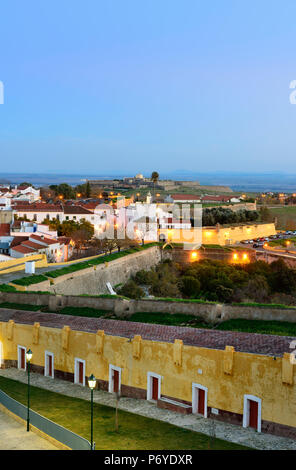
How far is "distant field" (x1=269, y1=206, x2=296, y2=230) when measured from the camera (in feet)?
207

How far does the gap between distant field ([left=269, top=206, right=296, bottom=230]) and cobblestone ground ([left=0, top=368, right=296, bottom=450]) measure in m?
50.4

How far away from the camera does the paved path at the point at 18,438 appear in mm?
9266

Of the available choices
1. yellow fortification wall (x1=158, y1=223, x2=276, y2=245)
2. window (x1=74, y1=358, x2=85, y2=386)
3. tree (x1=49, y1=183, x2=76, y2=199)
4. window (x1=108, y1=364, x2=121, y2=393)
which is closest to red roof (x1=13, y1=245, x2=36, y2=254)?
yellow fortification wall (x1=158, y1=223, x2=276, y2=245)

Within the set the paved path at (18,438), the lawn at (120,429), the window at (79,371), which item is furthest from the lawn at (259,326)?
the paved path at (18,438)

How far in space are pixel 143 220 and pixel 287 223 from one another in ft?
69.6

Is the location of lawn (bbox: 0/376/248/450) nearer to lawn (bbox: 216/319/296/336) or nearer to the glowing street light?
lawn (bbox: 216/319/296/336)

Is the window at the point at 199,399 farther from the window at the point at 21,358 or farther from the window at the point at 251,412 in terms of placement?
the window at the point at 21,358

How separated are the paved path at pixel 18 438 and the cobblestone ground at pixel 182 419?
109 inches

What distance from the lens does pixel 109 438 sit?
10430mm

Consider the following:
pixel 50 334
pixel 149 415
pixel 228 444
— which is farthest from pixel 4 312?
pixel 228 444

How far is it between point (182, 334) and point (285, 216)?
181 feet
